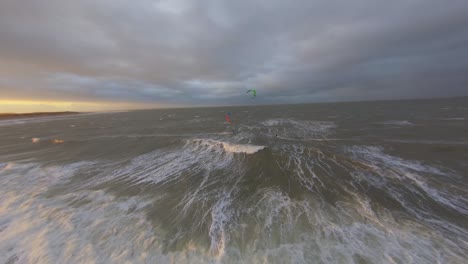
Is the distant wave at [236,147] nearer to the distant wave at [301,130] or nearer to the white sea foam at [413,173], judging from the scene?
the distant wave at [301,130]

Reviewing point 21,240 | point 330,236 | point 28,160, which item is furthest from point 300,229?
point 28,160

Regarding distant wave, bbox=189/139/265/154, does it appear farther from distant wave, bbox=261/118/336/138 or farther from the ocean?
distant wave, bbox=261/118/336/138

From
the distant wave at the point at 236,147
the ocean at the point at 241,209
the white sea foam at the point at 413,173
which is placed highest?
the distant wave at the point at 236,147

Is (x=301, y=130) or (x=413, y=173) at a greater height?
(x=301, y=130)

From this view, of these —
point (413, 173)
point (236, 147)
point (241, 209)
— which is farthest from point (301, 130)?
point (241, 209)

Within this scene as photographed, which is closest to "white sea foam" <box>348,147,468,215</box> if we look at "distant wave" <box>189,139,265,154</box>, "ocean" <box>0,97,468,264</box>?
"ocean" <box>0,97,468,264</box>

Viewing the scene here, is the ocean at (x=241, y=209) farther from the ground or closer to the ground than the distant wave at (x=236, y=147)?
closer to the ground

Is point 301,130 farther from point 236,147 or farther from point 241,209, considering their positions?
point 241,209

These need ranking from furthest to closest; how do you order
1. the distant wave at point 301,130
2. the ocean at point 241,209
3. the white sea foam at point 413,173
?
Answer: the distant wave at point 301,130, the white sea foam at point 413,173, the ocean at point 241,209

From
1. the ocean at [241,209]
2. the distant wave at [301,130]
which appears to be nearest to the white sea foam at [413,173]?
the ocean at [241,209]

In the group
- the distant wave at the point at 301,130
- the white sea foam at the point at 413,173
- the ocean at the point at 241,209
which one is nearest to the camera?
the ocean at the point at 241,209

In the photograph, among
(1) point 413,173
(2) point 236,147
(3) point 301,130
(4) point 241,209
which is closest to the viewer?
(4) point 241,209

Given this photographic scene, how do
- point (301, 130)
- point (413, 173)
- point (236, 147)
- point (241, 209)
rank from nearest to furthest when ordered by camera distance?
point (241, 209) → point (413, 173) → point (236, 147) → point (301, 130)
